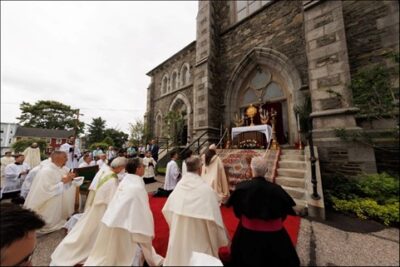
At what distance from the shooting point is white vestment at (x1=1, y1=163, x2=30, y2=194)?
5.50 m

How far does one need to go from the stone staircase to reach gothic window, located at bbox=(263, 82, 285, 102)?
13.4ft

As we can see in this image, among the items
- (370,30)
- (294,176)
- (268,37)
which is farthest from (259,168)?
(268,37)

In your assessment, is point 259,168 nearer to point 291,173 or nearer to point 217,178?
point 217,178

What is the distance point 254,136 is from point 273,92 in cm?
334

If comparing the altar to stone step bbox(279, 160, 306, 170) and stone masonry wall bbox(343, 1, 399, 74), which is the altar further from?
stone masonry wall bbox(343, 1, 399, 74)

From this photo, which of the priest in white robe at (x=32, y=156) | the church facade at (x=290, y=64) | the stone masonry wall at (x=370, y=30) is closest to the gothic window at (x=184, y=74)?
the church facade at (x=290, y=64)

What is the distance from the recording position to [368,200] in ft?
12.2

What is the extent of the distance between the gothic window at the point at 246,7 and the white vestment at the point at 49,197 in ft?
40.1

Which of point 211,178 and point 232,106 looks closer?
point 211,178

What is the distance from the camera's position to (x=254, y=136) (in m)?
7.69

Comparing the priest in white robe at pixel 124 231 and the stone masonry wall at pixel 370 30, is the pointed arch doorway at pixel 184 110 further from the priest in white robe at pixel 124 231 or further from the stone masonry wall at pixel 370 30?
the priest in white robe at pixel 124 231

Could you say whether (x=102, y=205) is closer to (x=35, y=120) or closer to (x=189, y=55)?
(x=189, y=55)

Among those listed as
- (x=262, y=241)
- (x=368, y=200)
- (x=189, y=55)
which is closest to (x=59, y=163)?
(x=262, y=241)

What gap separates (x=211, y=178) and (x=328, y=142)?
3704 millimetres
